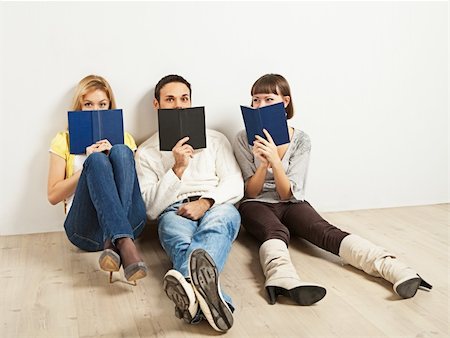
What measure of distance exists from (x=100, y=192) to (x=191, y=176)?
524 mm

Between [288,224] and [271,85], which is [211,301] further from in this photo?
[271,85]

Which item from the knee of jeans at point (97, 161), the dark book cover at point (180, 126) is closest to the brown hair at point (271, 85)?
the dark book cover at point (180, 126)

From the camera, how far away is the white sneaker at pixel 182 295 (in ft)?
6.61

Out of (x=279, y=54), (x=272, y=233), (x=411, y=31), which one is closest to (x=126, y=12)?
(x=279, y=54)

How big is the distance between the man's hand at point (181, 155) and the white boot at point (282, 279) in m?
0.46

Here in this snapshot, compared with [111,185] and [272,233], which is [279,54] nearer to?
[272,233]

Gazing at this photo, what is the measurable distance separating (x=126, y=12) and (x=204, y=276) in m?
1.37

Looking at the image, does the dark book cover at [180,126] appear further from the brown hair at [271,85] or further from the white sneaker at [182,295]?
the white sneaker at [182,295]

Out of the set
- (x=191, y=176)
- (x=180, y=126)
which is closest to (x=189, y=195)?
(x=191, y=176)

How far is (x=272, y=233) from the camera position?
2.64 metres

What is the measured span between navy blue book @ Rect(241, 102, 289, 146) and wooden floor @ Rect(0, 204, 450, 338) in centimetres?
45

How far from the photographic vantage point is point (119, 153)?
2553 millimetres

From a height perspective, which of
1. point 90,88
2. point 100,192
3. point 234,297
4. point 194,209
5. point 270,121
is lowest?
point 234,297

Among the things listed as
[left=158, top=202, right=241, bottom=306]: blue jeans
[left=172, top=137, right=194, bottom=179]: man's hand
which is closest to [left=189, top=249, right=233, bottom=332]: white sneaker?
[left=158, top=202, right=241, bottom=306]: blue jeans
